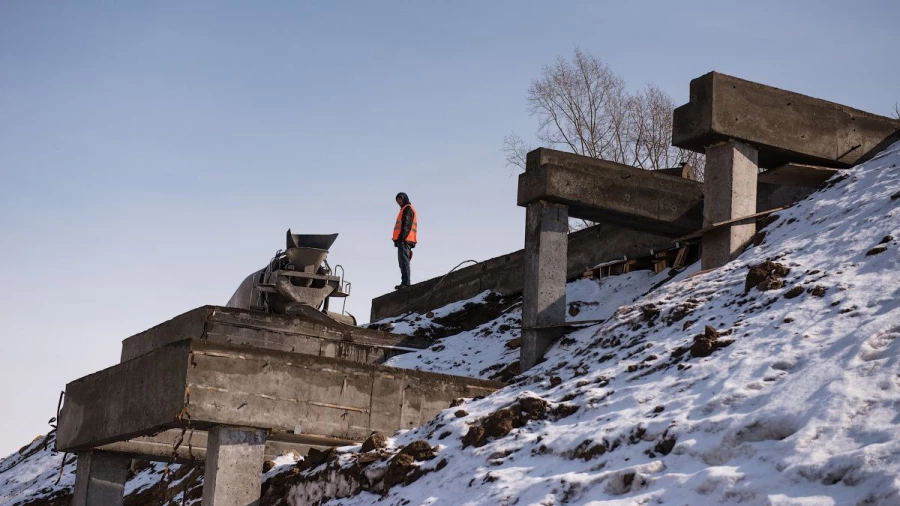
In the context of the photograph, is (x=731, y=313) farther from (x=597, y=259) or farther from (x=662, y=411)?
(x=597, y=259)

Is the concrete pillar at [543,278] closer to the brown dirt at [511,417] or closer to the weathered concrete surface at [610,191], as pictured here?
the weathered concrete surface at [610,191]

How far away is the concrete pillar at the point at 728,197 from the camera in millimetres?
13469

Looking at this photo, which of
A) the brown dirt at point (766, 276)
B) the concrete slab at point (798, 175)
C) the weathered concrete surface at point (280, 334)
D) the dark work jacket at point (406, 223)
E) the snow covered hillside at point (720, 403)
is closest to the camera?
the snow covered hillside at point (720, 403)

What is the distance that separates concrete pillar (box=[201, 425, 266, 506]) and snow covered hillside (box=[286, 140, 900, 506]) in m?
0.49

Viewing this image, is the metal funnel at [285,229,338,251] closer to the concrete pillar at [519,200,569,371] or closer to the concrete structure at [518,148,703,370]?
the concrete structure at [518,148,703,370]

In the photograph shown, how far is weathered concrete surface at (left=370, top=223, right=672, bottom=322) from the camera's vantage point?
58.1ft

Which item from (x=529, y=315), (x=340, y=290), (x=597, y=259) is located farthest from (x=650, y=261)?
(x=340, y=290)

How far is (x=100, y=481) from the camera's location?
13.7 metres

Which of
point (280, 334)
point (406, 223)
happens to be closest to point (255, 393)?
point (280, 334)

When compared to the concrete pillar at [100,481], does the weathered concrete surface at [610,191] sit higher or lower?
higher

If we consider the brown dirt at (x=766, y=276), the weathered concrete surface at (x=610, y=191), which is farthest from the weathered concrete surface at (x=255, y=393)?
the brown dirt at (x=766, y=276)

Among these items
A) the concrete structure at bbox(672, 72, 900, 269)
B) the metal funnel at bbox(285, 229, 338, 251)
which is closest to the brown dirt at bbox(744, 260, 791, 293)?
the concrete structure at bbox(672, 72, 900, 269)

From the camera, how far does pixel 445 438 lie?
1068 centimetres

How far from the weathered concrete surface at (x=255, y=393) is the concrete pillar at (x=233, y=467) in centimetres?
15
